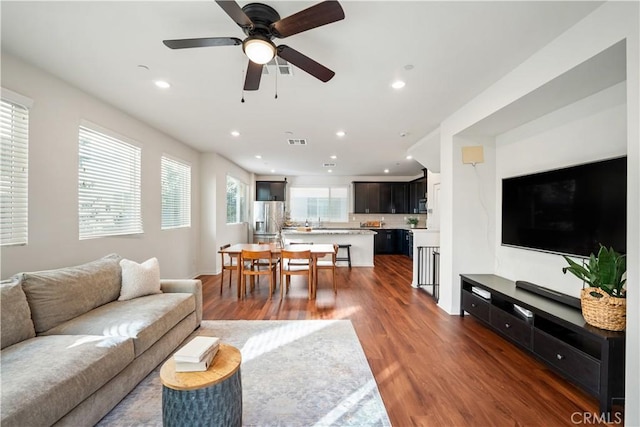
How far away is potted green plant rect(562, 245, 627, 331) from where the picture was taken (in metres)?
1.73

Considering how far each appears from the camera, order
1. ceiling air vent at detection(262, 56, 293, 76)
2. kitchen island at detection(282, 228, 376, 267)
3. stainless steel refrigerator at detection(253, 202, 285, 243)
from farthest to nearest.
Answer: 1. stainless steel refrigerator at detection(253, 202, 285, 243)
2. kitchen island at detection(282, 228, 376, 267)
3. ceiling air vent at detection(262, 56, 293, 76)

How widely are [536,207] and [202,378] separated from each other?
3.19 m

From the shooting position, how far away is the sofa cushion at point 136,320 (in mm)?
1910

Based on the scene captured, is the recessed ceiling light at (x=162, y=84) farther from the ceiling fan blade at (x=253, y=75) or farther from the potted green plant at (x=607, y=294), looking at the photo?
the potted green plant at (x=607, y=294)

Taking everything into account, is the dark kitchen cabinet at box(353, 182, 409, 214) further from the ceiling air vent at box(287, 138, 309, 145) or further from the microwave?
the ceiling air vent at box(287, 138, 309, 145)

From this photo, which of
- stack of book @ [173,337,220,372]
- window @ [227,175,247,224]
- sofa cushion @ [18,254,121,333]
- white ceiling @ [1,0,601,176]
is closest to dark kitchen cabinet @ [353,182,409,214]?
window @ [227,175,247,224]

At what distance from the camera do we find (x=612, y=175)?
77.9 inches

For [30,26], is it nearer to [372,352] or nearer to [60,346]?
[60,346]

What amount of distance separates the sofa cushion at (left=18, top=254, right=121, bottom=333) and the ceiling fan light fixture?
86.5 inches

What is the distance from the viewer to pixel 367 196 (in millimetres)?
8734

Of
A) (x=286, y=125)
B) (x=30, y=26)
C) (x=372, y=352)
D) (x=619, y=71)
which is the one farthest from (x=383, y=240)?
(x=30, y=26)

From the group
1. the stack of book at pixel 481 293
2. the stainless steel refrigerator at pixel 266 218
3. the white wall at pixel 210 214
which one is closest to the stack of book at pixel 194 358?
the stack of book at pixel 481 293

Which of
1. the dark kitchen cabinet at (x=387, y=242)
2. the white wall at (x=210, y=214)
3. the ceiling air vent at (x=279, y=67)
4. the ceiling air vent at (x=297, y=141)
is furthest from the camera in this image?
the dark kitchen cabinet at (x=387, y=242)

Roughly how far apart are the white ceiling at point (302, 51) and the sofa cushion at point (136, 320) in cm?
205
